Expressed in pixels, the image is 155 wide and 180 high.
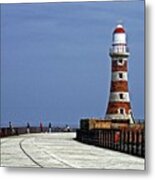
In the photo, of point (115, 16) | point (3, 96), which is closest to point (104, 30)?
point (115, 16)

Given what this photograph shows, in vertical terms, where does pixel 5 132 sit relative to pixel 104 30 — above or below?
below

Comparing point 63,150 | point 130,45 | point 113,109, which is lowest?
point 63,150

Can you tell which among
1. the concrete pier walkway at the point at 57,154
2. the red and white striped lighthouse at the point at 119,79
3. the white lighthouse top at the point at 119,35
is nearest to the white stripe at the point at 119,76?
the red and white striped lighthouse at the point at 119,79

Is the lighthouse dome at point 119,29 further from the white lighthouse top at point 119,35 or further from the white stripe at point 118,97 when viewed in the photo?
the white stripe at point 118,97

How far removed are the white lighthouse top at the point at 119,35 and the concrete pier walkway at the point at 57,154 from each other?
0.55m

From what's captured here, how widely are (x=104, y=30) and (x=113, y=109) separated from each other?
41cm

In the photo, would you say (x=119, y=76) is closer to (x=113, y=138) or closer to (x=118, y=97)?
(x=118, y=97)

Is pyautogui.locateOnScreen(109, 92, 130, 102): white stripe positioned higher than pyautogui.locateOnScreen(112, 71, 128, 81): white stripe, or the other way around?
pyautogui.locateOnScreen(112, 71, 128, 81): white stripe

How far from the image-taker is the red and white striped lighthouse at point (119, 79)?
3393mm

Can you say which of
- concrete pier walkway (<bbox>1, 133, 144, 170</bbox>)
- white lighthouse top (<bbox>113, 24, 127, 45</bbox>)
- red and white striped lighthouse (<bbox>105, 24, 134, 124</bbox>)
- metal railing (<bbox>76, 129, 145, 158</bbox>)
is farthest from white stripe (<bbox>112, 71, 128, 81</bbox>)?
concrete pier walkway (<bbox>1, 133, 144, 170</bbox>)

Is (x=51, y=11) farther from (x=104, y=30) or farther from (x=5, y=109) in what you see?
(x=5, y=109)

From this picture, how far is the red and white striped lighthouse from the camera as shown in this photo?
3.39 m

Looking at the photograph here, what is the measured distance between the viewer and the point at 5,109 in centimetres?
353

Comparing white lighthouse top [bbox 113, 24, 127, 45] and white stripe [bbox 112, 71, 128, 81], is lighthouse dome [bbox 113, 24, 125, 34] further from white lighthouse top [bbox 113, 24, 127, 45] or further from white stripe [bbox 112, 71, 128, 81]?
white stripe [bbox 112, 71, 128, 81]
